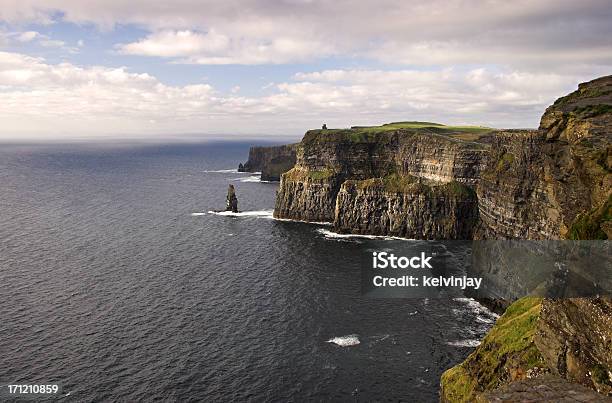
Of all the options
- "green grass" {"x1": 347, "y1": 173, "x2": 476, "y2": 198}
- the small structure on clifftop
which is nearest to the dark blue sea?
"green grass" {"x1": 347, "y1": 173, "x2": 476, "y2": 198}

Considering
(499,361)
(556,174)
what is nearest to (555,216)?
(556,174)

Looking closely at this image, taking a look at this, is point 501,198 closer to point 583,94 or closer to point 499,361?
point 583,94

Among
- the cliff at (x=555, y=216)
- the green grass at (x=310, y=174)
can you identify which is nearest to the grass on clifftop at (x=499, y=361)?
the cliff at (x=555, y=216)

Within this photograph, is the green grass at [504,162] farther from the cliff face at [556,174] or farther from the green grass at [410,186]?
the green grass at [410,186]

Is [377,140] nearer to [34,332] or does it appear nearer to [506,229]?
[506,229]

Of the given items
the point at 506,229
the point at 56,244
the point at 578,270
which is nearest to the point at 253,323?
the point at 506,229

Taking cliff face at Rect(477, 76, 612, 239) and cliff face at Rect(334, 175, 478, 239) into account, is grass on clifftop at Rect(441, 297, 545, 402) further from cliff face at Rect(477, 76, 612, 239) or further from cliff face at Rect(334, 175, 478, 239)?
cliff face at Rect(334, 175, 478, 239)
